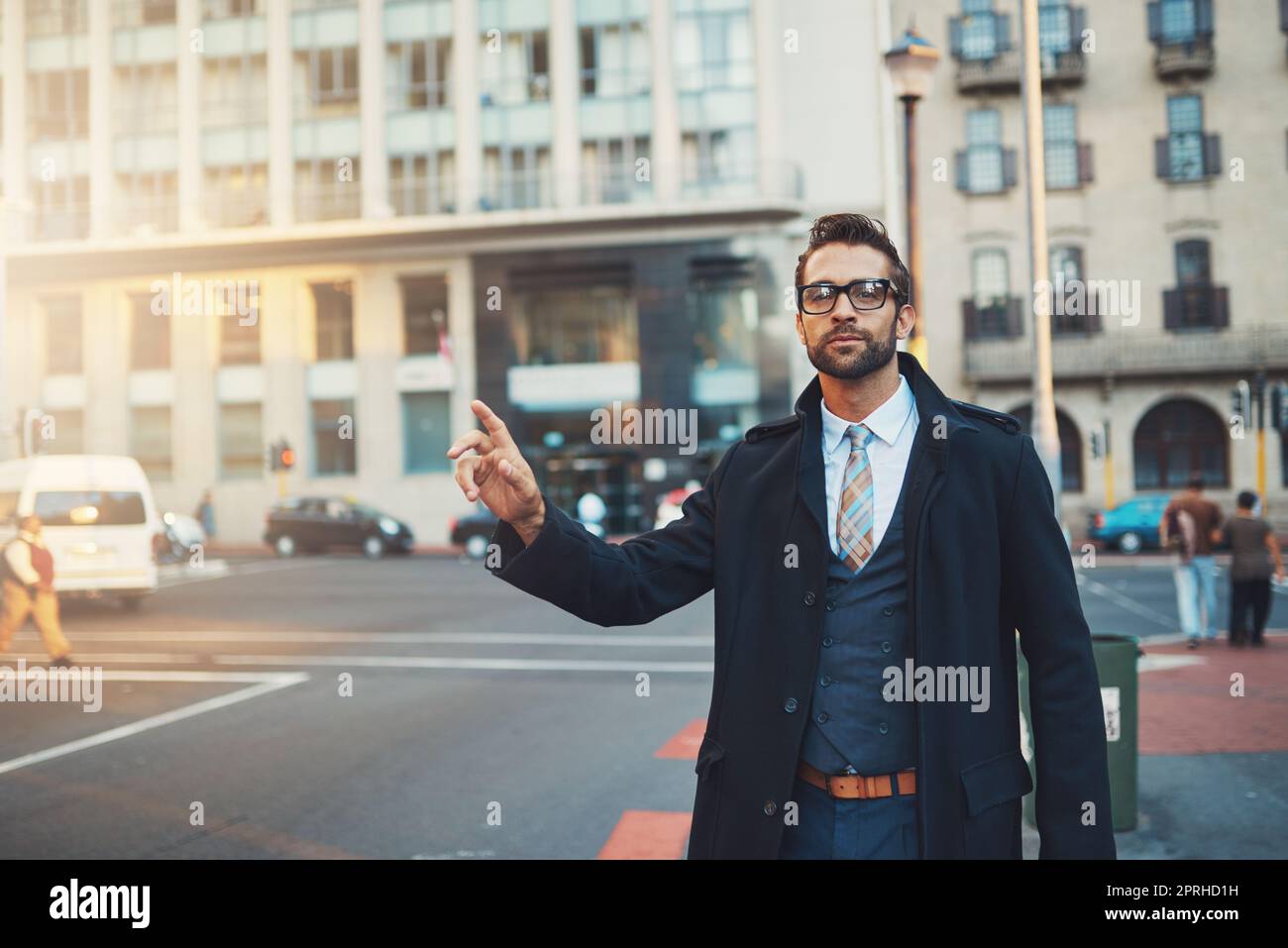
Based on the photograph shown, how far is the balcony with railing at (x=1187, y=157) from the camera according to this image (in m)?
33.2

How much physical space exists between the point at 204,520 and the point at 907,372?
3718 centimetres

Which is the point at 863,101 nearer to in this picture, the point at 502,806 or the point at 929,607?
the point at 502,806

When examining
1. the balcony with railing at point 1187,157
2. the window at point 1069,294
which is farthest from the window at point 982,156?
the balcony with railing at point 1187,157

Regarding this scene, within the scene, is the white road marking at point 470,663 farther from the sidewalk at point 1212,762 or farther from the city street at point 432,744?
the sidewalk at point 1212,762

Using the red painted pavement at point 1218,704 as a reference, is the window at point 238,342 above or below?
above

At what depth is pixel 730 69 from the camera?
3600 centimetres

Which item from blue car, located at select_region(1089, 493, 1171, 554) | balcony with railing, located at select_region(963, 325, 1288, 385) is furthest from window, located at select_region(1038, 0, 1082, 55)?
blue car, located at select_region(1089, 493, 1171, 554)

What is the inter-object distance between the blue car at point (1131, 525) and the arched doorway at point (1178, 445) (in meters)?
4.32

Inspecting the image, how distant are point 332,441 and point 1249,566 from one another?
3107 cm

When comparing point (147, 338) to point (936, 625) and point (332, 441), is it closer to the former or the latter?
point (332, 441)

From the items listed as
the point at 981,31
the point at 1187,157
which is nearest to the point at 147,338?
the point at 981,31

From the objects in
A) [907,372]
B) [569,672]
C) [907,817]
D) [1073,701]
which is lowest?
[569,672]

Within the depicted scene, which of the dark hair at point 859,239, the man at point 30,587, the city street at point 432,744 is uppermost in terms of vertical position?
the dark hair at point 859,239
